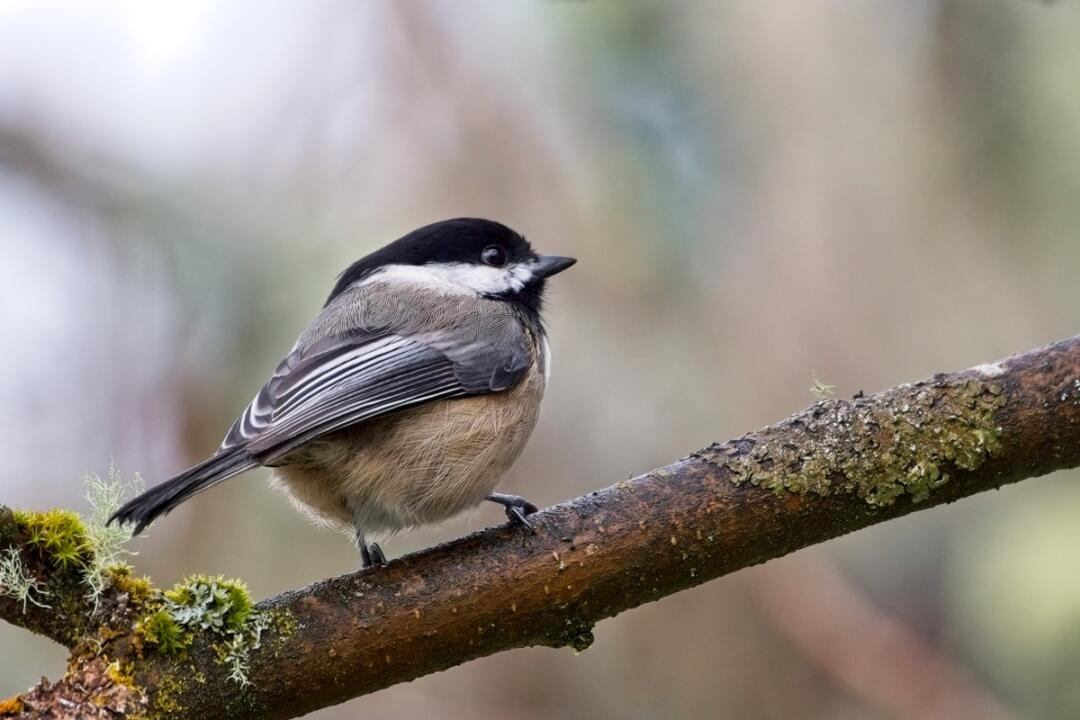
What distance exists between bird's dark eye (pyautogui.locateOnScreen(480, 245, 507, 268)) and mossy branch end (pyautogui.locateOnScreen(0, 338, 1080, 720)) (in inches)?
53.1

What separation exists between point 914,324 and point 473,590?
2.55 metres

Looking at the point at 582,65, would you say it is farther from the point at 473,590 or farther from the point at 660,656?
the point at 473,590

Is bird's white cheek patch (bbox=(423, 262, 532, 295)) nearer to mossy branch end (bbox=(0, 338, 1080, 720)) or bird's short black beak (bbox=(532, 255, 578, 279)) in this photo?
bird's short black beak (bbox=(532, 255, 578, 279))

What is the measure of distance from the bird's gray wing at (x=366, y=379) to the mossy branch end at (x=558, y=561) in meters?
0.44

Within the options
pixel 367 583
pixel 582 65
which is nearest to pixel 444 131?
pixel 582 65

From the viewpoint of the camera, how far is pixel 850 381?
4.12 m

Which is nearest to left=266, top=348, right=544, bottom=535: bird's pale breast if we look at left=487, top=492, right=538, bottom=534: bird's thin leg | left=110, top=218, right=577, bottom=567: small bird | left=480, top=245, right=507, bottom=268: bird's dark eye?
left=110, top=218, right=577, bottom=567: small bird

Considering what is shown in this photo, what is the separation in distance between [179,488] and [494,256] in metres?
1.54

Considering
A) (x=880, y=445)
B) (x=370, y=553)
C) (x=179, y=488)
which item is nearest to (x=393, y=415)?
(x=370, y=553)

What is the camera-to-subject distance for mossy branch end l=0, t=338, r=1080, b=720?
2.02m

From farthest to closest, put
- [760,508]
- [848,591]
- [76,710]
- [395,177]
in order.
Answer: [395,177] < [848,591] < [760,508] < [76,710]

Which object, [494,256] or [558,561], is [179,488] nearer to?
[558,561]

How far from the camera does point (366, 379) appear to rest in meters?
→ 2.75

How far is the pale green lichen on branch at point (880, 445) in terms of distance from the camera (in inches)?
84.0
